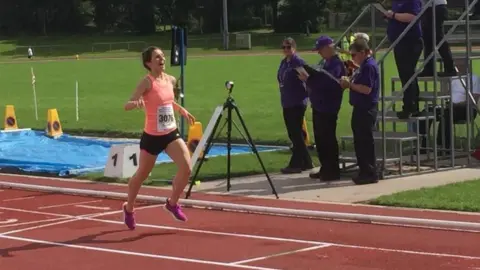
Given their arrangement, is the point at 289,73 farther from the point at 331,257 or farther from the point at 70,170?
the point at 331,257

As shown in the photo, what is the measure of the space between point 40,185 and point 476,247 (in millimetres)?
7493

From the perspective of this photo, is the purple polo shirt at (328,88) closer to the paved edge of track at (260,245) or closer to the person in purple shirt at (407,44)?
the person in purple shirt at (407,44)

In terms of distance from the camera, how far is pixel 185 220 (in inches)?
423

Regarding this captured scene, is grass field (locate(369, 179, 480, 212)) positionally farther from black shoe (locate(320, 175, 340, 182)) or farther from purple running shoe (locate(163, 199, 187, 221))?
purple running shoe (locate(163, 199, 187, 221))

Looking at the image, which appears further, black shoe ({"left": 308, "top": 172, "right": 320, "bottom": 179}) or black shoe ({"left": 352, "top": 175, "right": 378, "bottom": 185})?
black shoe ({"left": 308, "top": 172, "right": 320, "bottom": 179})

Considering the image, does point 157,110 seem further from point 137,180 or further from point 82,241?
point 82,241

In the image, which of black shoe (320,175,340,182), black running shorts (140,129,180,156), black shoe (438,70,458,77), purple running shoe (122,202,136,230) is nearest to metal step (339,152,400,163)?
black shoe (320,175,340,182)

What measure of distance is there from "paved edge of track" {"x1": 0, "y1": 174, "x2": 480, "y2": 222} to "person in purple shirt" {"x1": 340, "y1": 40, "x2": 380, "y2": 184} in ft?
5.40

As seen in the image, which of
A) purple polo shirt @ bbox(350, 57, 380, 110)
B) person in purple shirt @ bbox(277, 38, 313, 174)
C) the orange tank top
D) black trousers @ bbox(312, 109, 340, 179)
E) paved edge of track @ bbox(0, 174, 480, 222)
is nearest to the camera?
the orange tank top

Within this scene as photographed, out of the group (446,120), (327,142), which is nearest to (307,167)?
(327,142)

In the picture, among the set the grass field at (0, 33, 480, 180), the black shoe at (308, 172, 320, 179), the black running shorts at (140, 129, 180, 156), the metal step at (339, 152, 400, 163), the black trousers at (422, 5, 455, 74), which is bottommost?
Answer: the grass field at (0, 33, 480, 180)

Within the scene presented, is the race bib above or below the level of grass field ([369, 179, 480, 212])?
above

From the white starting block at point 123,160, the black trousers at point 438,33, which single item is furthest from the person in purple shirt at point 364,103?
the white starting block at point 123,160

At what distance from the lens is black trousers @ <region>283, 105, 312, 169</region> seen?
585 inches
